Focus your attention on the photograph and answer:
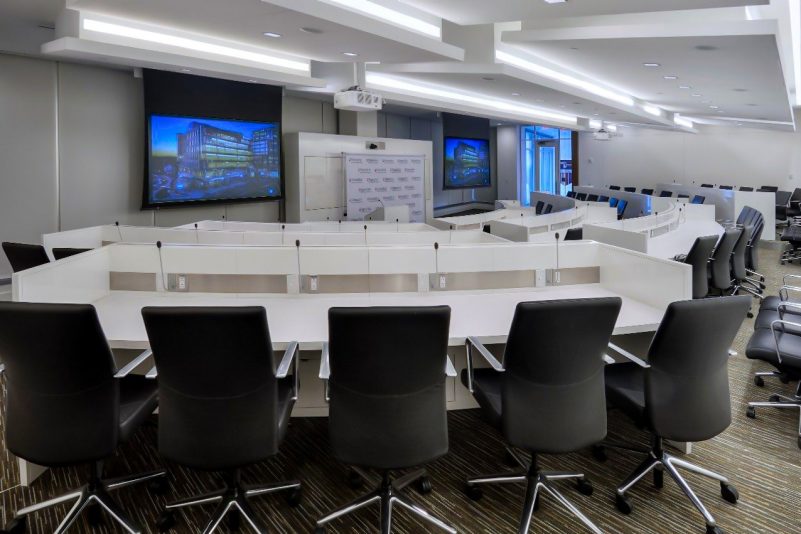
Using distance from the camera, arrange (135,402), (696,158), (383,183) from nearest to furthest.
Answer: (135,402) < (383,183) < (696,158)

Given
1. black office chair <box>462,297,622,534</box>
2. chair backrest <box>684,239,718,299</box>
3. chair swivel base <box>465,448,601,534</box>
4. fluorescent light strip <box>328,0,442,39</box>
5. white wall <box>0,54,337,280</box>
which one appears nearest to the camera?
black office chair <box>462,297,622,534</box>

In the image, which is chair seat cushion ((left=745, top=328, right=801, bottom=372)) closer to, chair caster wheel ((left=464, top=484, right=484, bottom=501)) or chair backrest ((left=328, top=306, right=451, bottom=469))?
chair caster wheel ((left=464, top=484, right=484, bottom=501))

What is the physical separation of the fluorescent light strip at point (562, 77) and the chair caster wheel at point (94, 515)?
6392mm

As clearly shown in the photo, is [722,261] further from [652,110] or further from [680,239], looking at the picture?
[652,110]

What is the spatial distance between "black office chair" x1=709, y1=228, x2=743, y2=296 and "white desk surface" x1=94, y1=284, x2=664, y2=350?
99.7 inches

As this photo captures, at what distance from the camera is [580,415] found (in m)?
2.23

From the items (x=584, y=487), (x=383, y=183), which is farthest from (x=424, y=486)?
(x=383, y=183)

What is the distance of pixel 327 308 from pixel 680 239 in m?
5.29

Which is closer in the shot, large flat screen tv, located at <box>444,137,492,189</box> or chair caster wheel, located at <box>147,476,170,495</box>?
chair caster wheel, located at <box>147,476,170,495</box>

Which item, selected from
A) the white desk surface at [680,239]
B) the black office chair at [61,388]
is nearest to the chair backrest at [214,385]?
the black office chair at [61,388]

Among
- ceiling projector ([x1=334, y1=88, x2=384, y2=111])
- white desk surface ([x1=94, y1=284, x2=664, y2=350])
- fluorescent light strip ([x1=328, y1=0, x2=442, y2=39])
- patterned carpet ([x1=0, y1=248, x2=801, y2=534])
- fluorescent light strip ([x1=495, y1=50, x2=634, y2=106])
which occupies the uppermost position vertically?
fluorescent light strip ([x1=495, y1=50, x2=634, y2=106])

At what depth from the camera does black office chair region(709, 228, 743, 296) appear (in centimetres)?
543

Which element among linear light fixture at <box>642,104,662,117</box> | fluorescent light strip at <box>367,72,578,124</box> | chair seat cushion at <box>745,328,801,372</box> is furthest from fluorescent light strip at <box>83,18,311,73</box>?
linear light fixture at <box>642,104,662,117</box>

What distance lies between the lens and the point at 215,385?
2047mm
